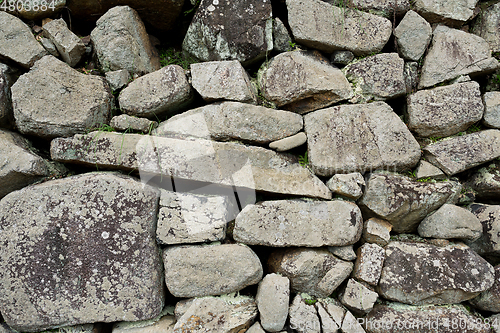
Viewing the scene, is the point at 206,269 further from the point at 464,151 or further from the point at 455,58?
the point at 455,58

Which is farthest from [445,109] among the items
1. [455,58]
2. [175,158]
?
[175,158]

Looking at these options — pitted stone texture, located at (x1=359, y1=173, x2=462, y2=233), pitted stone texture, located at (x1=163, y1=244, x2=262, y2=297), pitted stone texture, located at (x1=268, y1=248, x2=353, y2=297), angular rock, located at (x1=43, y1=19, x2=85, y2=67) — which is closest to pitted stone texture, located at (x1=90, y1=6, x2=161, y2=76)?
angular rock, located at (x1=43, y1=19, x2=85, y2=67)

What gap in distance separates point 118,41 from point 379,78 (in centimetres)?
219

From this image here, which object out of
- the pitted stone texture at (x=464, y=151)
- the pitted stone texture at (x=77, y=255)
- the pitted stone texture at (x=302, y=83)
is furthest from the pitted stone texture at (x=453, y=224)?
the pitted stone texture at (x=77, y=255)

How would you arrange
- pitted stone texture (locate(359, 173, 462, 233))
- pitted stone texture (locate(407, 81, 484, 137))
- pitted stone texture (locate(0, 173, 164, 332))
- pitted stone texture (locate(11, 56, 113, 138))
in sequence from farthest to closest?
pitted stone texture (locate(407, 81, 484, 137)) → pitted stone texture (locate(359, 173, 462, 233)) → pitted stone texture (locate(11, 56, 113, 138)) → pitted stone texture (locate(0, 173, 164, 332))

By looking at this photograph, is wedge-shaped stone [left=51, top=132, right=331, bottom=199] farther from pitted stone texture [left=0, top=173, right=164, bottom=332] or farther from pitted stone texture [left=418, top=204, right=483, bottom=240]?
pitted stone texture [left=418, top=204, right=483, bottom=240]

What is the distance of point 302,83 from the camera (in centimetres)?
248

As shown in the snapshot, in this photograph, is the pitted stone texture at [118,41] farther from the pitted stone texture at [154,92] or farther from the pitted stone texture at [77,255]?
the pitted stone texture at [77,255]

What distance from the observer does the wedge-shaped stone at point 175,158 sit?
7.45 feet

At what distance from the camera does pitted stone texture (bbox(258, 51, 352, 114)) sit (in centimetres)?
249

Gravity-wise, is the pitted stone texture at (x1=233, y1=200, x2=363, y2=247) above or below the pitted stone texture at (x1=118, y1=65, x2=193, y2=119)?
below

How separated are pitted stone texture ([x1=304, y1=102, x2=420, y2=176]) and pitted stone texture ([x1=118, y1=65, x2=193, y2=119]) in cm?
114

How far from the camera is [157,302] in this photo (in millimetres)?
2191

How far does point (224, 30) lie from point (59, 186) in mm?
1769
